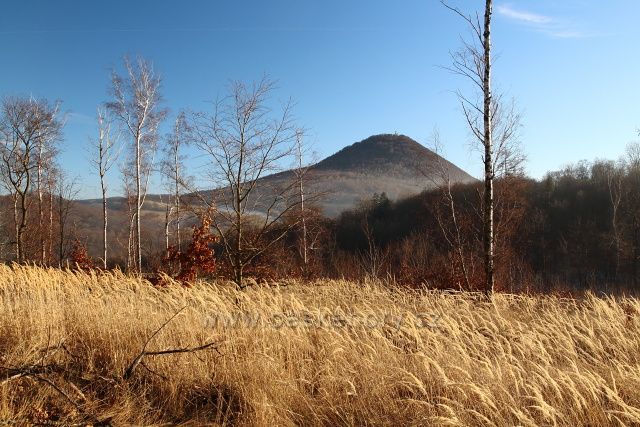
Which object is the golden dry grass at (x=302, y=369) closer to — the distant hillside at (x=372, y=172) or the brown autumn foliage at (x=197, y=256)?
the brown autumn foliage at (x=197, y=256)

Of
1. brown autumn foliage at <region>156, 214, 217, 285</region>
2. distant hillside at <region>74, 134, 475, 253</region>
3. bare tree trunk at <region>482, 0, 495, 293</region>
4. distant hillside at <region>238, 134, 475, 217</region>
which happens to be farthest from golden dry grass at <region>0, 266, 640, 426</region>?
distant hillside at <region>238, 134, 475, 217</region>

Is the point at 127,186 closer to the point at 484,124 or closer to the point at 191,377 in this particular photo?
the point at 484,124

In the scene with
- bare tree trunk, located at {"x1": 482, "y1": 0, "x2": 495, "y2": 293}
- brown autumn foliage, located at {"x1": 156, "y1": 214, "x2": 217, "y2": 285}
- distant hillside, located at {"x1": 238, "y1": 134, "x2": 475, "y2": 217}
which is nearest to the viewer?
bare tree trunk, located at {"x1": 482, "y1": 0, "x2": 495, "y2": 293}

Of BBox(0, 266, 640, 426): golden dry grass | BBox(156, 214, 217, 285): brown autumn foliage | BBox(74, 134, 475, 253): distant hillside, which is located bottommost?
BBox(0, 266, 640, 426): golden dry grass

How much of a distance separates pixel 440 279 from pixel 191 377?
42.3 feet

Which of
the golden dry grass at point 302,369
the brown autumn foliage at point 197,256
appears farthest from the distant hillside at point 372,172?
the golden dry grass at point 302,369

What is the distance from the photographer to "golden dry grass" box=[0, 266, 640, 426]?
3.17 m

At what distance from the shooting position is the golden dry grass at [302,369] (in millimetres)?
3170

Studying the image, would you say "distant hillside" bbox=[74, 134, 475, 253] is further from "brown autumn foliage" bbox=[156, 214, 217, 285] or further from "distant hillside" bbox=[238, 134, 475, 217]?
"brown autumn foliage" bbox=[156, 214, 217, 285]

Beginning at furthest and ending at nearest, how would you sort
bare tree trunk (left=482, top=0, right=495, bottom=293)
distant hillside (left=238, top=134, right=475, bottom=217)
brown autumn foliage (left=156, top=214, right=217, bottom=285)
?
distant hillside (left=238, top=134, right=475, bottom=217) → brown autumn foliage (left=156, top=214, right=217, bottom=285) → bare tree trunk (left=482, top=0, right=495, bottom=293)

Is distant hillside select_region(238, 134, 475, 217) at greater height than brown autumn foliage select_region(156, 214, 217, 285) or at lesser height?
greater

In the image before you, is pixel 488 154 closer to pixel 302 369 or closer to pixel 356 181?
pixel 302 369

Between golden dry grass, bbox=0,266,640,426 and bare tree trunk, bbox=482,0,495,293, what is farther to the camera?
bare tree trunk, bbox=482,0,495,293

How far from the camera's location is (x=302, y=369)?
4.12 metres
